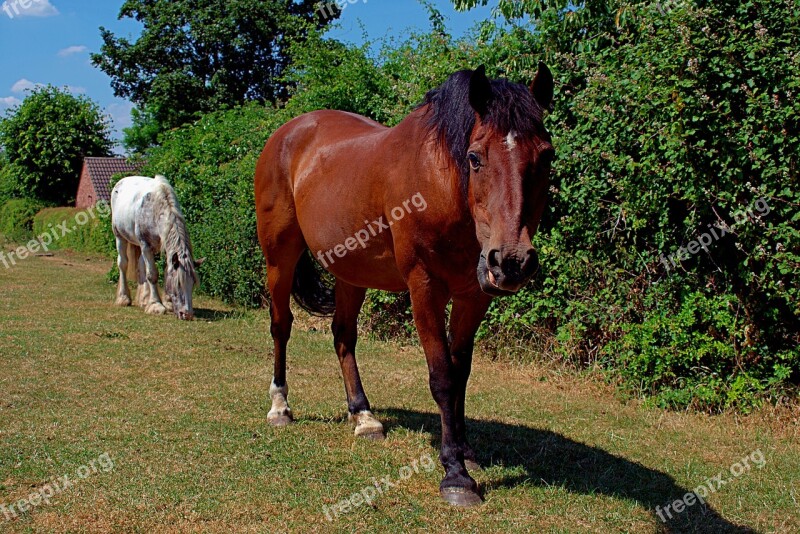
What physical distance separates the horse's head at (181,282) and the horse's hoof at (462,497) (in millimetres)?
7463

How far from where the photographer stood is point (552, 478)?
416 centimetres

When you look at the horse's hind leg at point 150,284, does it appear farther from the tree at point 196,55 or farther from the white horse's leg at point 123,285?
the tree at point 196,55

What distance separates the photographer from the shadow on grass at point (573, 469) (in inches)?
142

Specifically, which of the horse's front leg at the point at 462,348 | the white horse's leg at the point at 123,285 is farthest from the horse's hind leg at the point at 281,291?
the white horse's leg at the point at 123,285

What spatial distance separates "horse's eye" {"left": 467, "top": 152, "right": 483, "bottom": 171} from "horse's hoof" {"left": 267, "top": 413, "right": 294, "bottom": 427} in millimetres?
2869

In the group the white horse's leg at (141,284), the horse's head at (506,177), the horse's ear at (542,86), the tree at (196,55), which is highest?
the tree at (196,55)

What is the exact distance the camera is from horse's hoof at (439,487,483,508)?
146 inches

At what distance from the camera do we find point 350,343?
18.0 feet

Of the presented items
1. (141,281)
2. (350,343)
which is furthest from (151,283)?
(350,343)

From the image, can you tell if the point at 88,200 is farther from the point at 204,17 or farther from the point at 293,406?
the point at 293,406

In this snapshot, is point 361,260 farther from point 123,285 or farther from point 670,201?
point 123,285

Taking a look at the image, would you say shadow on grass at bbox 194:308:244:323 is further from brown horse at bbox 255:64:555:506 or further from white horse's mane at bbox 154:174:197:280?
brown horse at bbox 255:64:555:506

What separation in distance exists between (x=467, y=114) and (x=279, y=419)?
2975mm

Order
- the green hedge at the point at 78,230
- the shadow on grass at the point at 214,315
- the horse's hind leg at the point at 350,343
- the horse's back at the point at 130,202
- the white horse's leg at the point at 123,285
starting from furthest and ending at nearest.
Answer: the green hedge at the point at 78,230, the white horse's leg at the point at 123,285, the horse's back at the point at 130,202, the shadow on grass at the point at 214,315, the horse's hind leg at the point at 350,343
